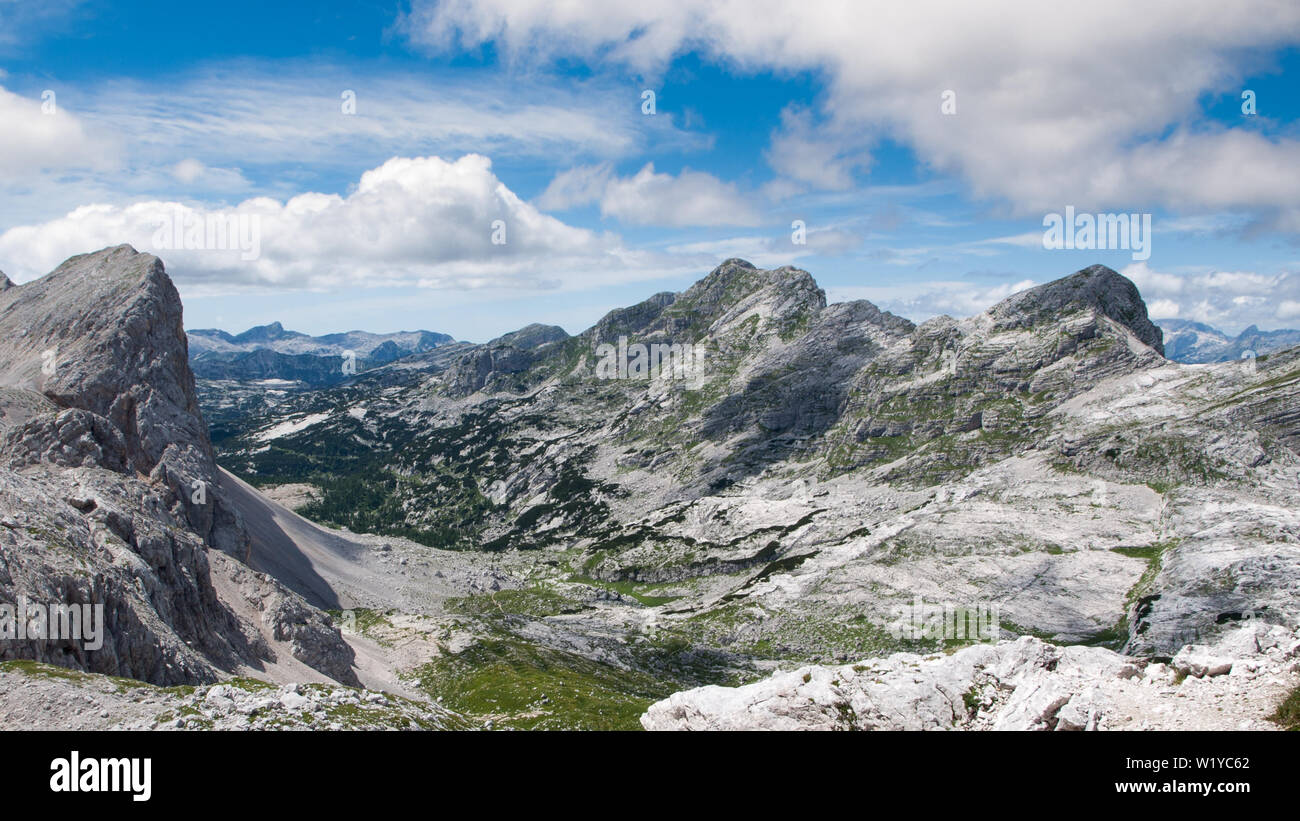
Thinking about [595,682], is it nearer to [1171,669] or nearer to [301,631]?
[301,631]

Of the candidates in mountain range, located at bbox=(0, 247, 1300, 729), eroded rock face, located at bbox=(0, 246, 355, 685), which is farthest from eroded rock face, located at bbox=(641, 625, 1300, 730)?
eroded rock face, located at bbox=(0, 246, 355, 685)

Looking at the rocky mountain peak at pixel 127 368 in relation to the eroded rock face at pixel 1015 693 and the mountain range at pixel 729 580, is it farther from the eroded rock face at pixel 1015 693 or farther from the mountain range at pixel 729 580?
the eroded rock face at pixel 1015 693

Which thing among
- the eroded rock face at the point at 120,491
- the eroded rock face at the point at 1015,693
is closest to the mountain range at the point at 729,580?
the eroded rock face at the point at 1015,693

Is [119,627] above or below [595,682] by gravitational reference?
above

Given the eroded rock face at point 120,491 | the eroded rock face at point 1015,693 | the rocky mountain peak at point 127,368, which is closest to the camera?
the eroded rock face at point 1015,693

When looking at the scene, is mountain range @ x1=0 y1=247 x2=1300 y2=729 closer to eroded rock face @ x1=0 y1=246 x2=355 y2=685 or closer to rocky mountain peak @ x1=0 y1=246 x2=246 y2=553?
eroded rock face @ x1=0 y1=246 x2=355 y2=685

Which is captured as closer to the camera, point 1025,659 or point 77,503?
point 1025,659
